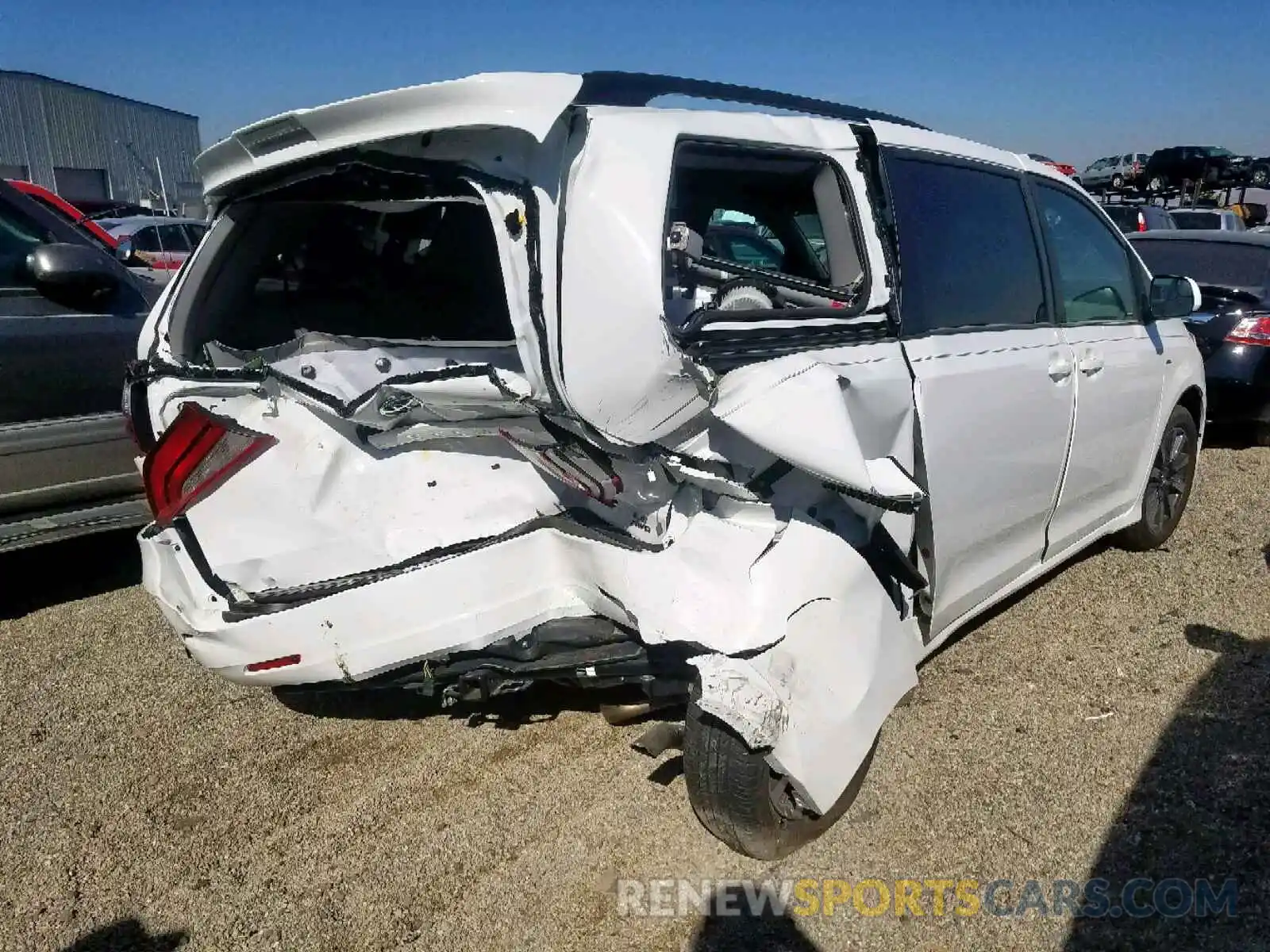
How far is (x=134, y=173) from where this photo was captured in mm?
37219

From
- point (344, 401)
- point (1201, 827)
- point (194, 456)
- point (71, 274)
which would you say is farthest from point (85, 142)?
point (1201, 827)

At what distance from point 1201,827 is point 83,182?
4090cm

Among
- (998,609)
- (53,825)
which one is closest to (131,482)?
(53,825)

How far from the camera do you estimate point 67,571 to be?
460 cm

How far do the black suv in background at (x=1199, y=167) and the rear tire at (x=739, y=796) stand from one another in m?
22.3

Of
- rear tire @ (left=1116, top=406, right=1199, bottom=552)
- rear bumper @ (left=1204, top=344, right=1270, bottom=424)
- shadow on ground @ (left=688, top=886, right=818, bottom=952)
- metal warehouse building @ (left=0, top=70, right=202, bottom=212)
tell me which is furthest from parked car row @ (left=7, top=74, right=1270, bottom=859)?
metal warehouse building @ (left=0, top=70, right=202, bottom=212)

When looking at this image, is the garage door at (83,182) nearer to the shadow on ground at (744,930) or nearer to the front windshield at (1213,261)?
the front windshield at (1213,261)

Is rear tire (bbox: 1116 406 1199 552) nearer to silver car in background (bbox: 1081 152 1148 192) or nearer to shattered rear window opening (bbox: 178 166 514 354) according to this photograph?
shattered rear window opening (bbox: 178 166 514 354)

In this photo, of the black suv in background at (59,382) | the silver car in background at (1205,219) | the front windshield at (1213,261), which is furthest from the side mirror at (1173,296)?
the silver car in background at (1205,219)

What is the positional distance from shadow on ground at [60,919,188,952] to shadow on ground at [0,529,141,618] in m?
2.31

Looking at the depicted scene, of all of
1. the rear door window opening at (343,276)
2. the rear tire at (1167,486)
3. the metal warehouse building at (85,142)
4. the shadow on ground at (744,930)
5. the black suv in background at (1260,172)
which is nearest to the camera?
the shadow on ground at (744,930)

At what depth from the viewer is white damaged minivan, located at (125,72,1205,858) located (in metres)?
2.01

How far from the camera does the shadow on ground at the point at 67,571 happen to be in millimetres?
4254

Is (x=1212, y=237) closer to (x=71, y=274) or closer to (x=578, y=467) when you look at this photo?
(x=578, y=467)
